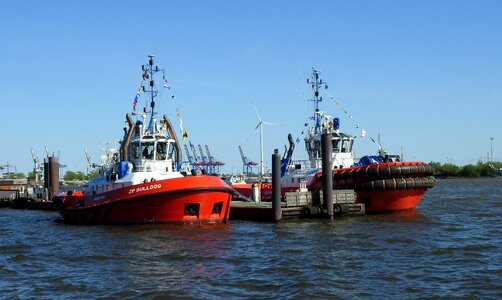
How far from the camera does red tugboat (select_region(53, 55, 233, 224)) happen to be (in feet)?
79.6

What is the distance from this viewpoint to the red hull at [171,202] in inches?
949

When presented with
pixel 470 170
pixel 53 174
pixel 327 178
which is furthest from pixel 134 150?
pixel 470 170

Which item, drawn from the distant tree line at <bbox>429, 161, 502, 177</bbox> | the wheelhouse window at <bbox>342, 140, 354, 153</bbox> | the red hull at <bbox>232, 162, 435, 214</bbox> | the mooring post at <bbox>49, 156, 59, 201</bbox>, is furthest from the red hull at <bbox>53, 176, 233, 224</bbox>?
the distant tree line at <bbox>429, 161, 502, 177</bbox>

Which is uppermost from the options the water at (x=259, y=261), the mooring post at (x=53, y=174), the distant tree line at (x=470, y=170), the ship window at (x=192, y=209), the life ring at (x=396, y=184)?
the distant tree line at (x=470, y=170)

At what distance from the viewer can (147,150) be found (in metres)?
28.0

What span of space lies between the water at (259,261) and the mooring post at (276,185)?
813mm

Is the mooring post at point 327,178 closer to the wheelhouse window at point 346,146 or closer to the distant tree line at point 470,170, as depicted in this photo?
the wheelhouse window at point 346,146

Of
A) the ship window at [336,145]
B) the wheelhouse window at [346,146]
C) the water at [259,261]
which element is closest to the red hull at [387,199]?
the water at [259,261]

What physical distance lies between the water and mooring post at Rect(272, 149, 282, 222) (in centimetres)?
81

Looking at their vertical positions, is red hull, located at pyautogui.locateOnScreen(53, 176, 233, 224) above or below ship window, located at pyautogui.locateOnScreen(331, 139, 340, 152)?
below

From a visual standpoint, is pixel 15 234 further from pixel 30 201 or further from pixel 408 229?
pixel 30 201

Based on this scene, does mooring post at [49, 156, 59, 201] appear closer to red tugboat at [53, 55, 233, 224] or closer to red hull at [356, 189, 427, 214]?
red tugboat at [53, 55, 233, 224]

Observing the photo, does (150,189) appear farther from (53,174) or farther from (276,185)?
(53,174)

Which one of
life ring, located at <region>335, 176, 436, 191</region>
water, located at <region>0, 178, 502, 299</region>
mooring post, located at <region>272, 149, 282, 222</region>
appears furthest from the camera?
life ring, located at <region>335, 176, 436, 191</region>
